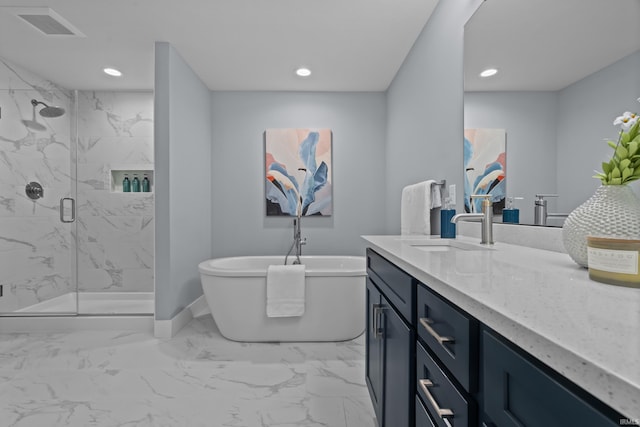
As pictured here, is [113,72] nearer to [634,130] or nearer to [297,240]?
[297,240]

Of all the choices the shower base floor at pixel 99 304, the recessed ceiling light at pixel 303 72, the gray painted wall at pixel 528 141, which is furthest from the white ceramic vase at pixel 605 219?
the shower base floor at pixel 99 304

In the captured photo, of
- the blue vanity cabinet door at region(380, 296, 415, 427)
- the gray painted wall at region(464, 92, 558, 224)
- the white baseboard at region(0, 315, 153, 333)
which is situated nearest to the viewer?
the blue vanity cabinet door at region(380, 296, 415, 427)

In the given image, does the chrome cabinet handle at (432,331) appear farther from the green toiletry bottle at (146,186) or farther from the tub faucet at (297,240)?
the green toiletry bottle at (146,186)

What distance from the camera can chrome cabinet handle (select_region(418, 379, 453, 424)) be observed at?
26.7 inches

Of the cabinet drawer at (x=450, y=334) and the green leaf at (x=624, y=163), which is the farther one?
the green leaf at (x=624, y=163)

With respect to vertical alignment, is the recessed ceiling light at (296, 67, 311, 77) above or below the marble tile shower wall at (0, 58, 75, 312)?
above

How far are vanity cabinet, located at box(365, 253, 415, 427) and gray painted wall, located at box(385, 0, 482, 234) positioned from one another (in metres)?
0.87

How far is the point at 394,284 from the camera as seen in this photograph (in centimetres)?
115

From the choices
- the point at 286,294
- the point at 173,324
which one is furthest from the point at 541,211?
the point at 173,324

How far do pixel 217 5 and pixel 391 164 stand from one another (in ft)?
6.93

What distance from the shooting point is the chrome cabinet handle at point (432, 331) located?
689 millimetres

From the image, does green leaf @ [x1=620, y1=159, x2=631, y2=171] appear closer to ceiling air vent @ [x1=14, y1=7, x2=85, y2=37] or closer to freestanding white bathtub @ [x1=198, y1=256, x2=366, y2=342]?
freestanding white bathtub @ [x1=198, y1=256, x2=366, y2=342]

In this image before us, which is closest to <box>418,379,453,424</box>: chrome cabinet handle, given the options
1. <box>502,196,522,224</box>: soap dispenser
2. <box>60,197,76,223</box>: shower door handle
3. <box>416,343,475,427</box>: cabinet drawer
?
<box>416,343,475,427</box>: cabinet drawer

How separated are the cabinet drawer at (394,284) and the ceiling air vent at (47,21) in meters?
2.76
